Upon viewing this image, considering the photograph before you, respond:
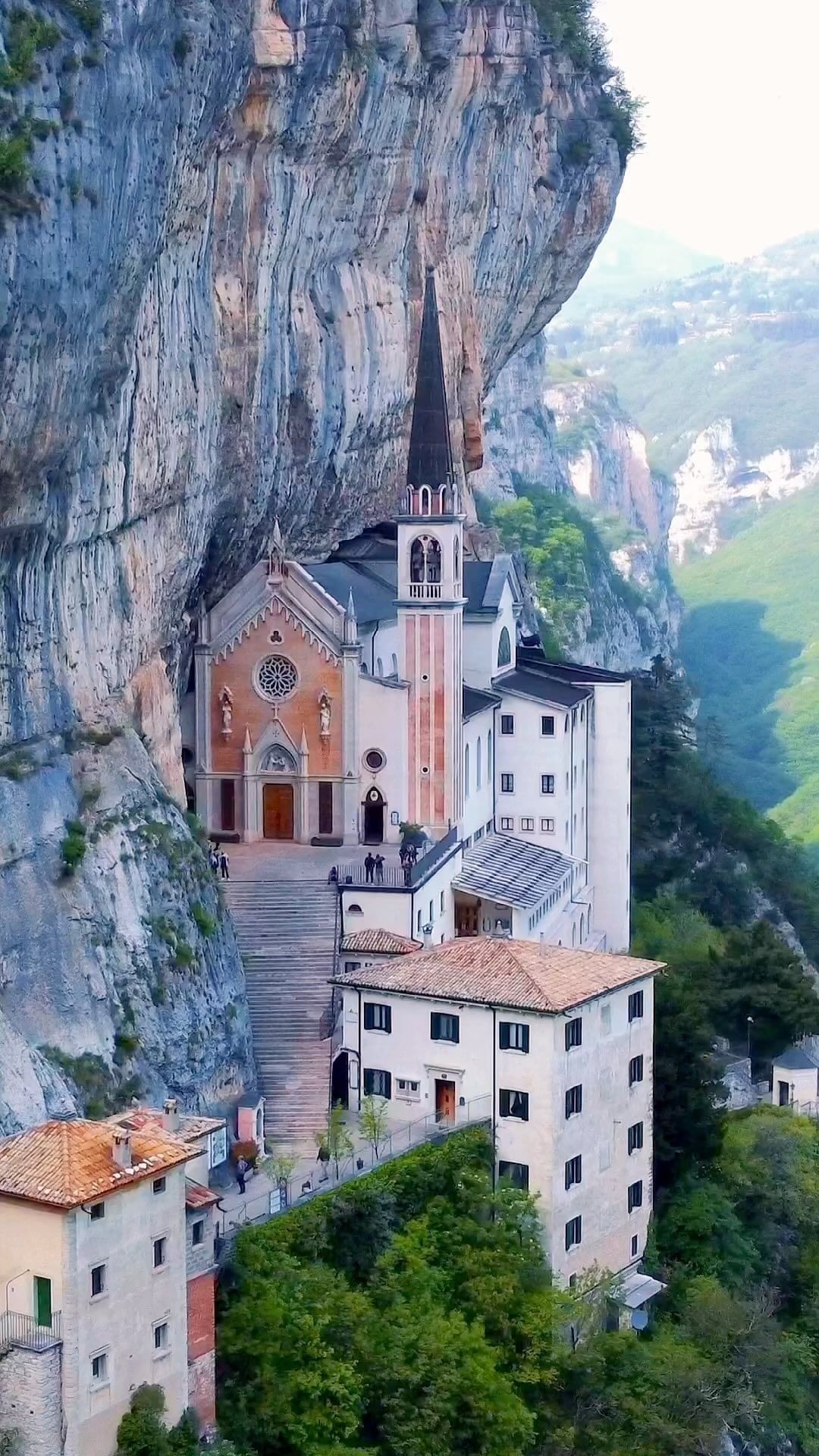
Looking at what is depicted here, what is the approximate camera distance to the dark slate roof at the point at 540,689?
62.2 meters

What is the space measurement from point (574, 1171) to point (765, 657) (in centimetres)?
11030

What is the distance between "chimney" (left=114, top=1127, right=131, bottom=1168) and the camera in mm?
35125

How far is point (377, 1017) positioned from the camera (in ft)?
154

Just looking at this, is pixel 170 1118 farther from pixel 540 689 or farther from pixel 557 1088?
pixel 540 689

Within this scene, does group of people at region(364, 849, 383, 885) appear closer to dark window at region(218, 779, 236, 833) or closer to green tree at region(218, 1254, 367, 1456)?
dark window at region(218, 779, 236, 833)

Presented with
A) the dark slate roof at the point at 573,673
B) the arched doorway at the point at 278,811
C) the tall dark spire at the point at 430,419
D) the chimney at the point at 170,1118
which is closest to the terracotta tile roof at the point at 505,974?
the chimney at the point at 170,1118

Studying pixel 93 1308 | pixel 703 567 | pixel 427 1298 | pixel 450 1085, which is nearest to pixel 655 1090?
pixel 450 1085

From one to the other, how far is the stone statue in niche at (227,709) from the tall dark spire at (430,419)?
249 inches

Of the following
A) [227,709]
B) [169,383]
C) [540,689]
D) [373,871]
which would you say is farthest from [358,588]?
[169,383]

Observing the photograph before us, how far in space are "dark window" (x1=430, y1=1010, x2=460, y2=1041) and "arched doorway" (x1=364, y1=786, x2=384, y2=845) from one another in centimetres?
1111

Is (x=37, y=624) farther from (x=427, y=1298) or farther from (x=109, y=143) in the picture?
(x=427, y=1298)

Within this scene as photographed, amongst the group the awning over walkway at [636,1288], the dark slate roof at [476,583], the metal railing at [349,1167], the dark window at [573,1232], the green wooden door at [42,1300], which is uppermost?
the dark slate roof at [476,583]

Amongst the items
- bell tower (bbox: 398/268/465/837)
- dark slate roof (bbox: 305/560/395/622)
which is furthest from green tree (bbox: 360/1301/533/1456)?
dark slate roof (bbox: 305/560/395/622)

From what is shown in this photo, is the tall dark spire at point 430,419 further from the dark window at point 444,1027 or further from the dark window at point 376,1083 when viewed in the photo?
the dark window at point 376,1083
